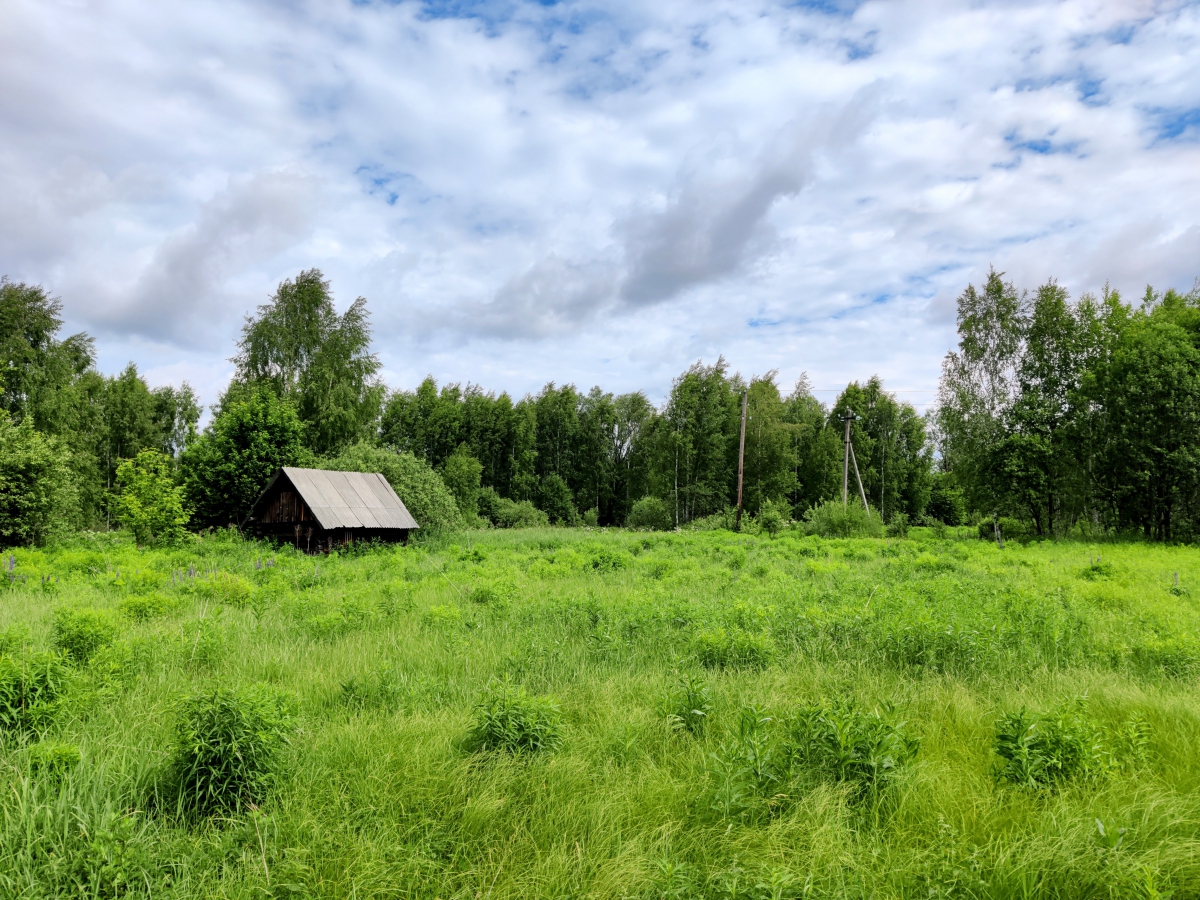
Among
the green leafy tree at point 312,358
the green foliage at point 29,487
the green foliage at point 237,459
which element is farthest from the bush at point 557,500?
the green foliage at point 29,487

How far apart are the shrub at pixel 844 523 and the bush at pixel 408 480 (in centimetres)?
1572

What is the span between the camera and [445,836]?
141 inches

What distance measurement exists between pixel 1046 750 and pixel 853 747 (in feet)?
4.27

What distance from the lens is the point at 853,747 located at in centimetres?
419

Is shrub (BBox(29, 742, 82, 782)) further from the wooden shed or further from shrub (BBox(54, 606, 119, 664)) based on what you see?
the wooden shed

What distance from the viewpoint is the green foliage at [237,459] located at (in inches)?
1046

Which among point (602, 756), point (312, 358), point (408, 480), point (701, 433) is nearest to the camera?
point (602, 756)

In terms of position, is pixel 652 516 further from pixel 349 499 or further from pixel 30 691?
pixel 30 691

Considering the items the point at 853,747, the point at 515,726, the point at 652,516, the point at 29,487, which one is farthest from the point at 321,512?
the point at 652,516

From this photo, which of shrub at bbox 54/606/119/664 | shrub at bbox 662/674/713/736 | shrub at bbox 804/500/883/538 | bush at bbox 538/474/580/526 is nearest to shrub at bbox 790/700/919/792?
shrub at bbox 662/674/713/736

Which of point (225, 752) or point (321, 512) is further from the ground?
point (321, 512)

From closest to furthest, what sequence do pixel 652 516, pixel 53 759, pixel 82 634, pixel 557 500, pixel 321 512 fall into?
pixel 53 759 → pixel 82 634 → pixel 321 512 → pixel 652 516 → pixel 557 500

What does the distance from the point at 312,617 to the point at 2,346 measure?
28.4 meters

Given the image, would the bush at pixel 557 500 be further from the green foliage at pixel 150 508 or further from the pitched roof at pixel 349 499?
the green foliage at pixel 150 508
